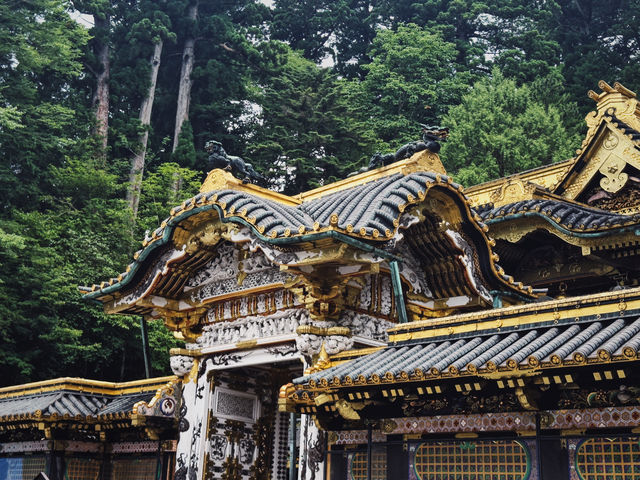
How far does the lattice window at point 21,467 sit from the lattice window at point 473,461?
914 centimetres

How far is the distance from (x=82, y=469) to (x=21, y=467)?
1543 mm

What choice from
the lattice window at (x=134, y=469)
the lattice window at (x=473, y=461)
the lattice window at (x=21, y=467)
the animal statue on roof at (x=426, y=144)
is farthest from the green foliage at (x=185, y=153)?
the lattice window at (x=473, y=461)

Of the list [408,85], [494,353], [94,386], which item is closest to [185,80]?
[408,85]

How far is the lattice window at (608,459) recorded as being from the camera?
310 inches

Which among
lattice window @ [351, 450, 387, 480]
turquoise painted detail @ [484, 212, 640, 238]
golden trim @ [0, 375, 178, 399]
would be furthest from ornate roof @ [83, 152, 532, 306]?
lattice window @ [351, 450, 387, 480]

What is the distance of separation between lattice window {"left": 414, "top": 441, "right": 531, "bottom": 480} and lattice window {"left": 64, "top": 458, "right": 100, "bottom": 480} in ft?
27.8

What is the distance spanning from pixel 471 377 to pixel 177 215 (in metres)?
6.05

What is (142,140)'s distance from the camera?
128 feet

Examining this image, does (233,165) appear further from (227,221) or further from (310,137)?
(310,137)

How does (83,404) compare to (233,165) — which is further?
(83,404)

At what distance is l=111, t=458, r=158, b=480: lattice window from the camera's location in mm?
14625

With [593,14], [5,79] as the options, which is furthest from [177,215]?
[593,14]

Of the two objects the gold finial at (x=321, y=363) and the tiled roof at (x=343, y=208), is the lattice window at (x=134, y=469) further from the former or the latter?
the gold finial at (x=321, y=363)

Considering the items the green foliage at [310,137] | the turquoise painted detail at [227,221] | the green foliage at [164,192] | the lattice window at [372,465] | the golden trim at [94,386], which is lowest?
the lattice window at [372,465]
